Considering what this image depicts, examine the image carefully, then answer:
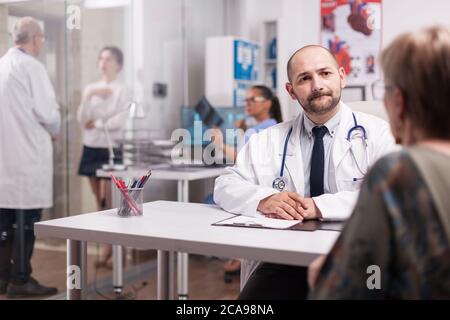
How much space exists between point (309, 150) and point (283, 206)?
398 millimetres

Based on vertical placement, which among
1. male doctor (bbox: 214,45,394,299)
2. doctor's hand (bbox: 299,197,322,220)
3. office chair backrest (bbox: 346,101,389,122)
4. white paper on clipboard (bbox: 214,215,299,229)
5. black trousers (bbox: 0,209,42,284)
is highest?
office chair backrest (bbox: 346,101,389,122)

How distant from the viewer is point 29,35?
293cm

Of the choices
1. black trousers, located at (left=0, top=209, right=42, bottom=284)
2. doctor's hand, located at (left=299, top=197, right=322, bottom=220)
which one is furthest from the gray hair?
doctor's hand, located at (left=299, top=197, right=322, bottom=220)

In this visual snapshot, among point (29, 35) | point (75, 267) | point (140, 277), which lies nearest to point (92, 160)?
point (140, 277)

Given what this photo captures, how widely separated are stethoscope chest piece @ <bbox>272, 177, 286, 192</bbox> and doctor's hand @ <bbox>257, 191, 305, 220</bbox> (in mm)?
217

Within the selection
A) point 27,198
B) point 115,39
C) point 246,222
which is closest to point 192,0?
point 115,39

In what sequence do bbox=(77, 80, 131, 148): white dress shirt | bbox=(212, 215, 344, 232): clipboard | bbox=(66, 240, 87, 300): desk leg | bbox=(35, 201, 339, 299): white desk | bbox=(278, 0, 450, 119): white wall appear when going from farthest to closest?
bbox=(278, 0, 450, 119): white wall, bbox=(77, 80, 131, 148): white dress shirt, bbox=(66, 240, 87, 300): desk leg, bbox=(212, 215, 344, 232): clipboard, bbox=(35, 201, 339, 299): white desk

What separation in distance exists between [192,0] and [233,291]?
2539mm

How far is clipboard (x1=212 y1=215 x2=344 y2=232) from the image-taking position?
1.54 m

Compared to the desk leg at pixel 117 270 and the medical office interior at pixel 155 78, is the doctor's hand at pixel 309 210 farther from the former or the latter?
the desk leg at pixel 117 270

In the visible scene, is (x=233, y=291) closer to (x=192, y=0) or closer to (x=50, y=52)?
(x=50, y=52)

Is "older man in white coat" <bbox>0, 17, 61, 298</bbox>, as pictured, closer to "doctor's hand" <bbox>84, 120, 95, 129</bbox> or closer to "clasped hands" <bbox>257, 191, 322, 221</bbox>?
"doctor's hand" <bbox>84, 120, 95, 129</bbox>

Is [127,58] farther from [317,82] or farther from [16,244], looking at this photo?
[317,82]

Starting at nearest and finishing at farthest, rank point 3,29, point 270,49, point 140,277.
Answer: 1. point 3,29
2. point 140,277
3. point 270,49
